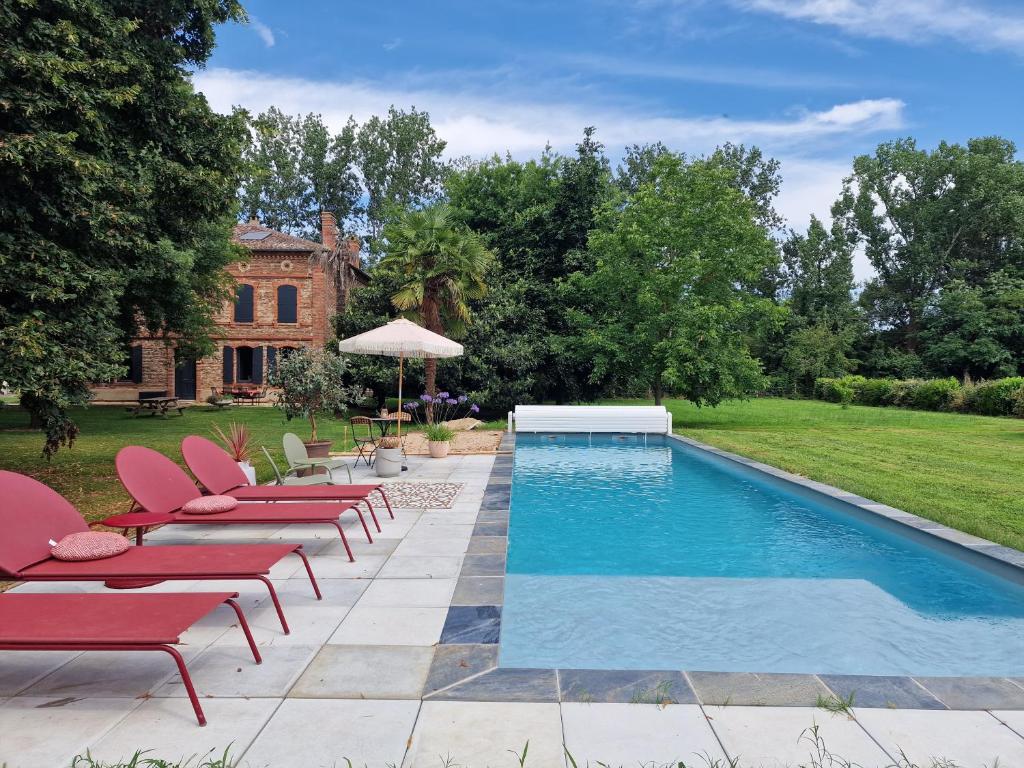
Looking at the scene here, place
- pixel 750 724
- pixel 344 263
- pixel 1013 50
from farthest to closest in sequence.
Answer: pixel 344 263 → pixel 1013 50 → pixel 750 724

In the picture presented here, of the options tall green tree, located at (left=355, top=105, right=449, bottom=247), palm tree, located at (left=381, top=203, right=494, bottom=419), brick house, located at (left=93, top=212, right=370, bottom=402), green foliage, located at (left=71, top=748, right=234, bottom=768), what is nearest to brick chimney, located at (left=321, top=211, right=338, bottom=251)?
brick house, located at (left=93, top=212, right=370, bottom=402)

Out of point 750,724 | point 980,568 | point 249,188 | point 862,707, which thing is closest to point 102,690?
point 750,724

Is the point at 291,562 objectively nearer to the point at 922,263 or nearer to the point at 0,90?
the point at 0,90

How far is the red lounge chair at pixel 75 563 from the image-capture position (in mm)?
3891

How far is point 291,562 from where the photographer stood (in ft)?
17.9

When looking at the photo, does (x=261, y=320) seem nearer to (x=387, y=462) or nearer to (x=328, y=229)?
(x=328, y=229)

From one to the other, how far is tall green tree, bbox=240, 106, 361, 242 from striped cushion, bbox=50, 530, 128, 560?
41.4 meters

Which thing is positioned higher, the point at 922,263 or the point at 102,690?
the point at 922,263

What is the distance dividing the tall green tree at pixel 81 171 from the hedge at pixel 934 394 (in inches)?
983

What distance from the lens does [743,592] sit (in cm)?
532

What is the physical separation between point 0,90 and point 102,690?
6.71m

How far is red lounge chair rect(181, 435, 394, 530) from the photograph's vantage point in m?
6.47

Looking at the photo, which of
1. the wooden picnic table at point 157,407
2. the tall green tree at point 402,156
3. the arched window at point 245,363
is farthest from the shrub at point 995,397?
the tall green tree at point 402,156

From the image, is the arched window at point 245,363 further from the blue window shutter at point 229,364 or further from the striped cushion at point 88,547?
the striped cushion at point 88,547
